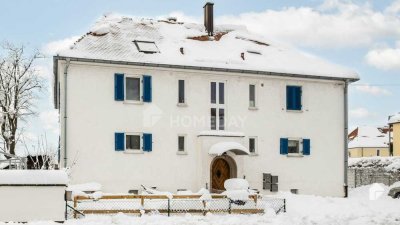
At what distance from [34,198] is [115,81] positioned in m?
9.07

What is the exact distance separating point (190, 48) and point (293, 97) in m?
5.81

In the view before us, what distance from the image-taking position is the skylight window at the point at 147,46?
84.2ft

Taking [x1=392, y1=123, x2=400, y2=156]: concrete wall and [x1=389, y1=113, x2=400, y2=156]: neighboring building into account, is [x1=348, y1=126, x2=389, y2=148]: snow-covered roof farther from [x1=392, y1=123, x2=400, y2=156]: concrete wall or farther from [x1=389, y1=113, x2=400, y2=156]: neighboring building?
[x1=392, y1=123, x2=400, y2=156]: concrete wall

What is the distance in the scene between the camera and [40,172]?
16.7 metres

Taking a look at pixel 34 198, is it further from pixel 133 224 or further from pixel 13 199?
pixel 133 224

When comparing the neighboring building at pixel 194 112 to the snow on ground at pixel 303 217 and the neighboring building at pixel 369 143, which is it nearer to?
the snow on ground at pixel 303 217

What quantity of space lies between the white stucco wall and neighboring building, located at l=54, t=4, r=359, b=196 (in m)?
0.05

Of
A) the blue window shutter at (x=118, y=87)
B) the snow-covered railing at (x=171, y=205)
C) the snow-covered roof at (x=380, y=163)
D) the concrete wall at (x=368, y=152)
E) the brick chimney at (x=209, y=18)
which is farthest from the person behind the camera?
the concrete wall at (x=368, y=152)

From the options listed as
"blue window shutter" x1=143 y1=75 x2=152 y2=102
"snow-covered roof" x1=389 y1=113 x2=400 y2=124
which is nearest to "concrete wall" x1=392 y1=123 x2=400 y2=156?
"snow-covered roof" x1=389 y1=113 x2=400 y2=124

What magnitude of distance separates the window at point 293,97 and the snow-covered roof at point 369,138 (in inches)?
2061

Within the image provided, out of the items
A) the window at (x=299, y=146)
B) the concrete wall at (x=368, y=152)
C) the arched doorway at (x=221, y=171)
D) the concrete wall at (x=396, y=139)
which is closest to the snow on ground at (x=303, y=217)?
the arched doorway at (x=221, y=171)

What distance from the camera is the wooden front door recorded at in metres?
26.2

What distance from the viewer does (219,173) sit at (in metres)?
26.3

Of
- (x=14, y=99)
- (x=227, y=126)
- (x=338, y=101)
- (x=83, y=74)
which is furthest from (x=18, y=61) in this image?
(x=338, y=101)
